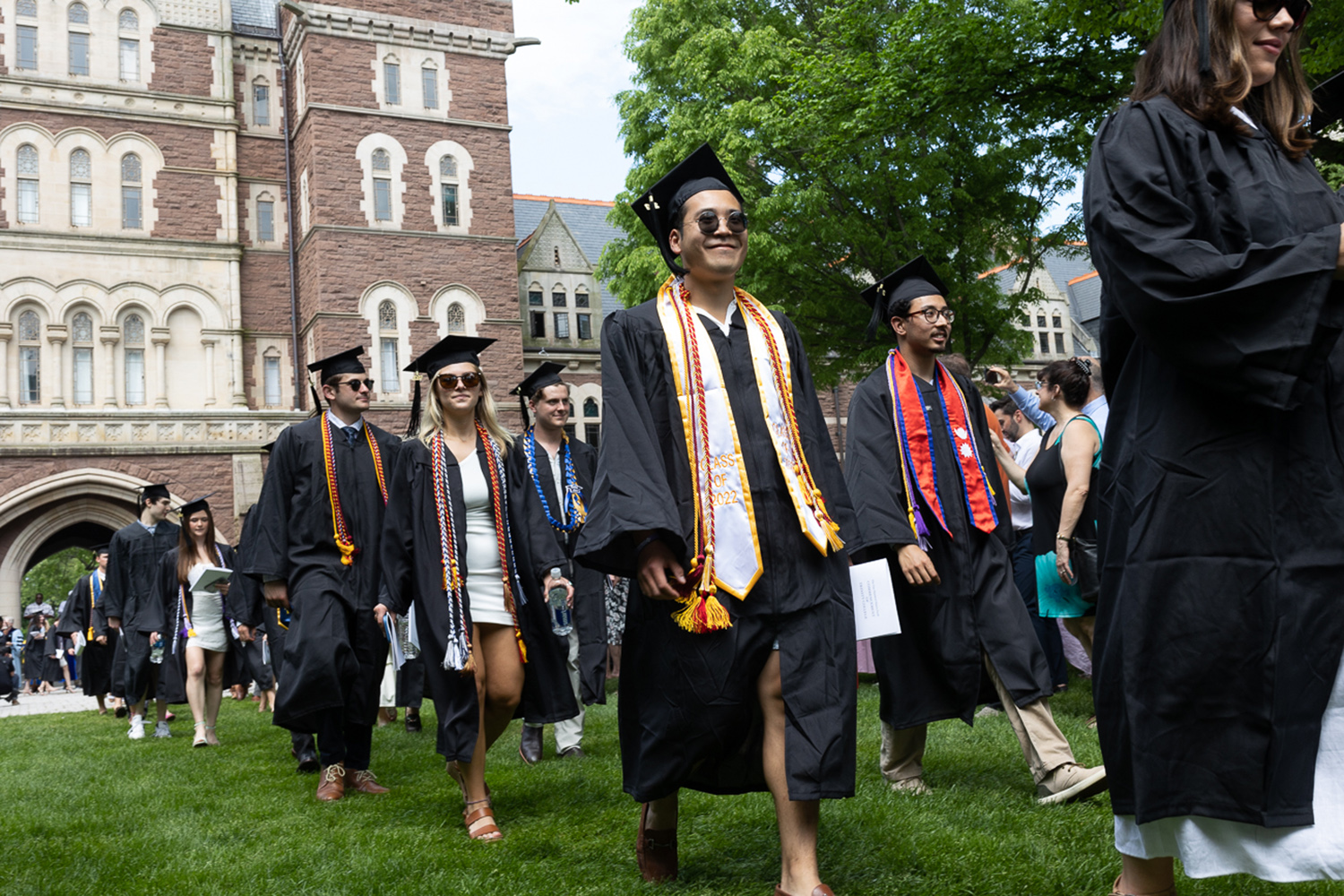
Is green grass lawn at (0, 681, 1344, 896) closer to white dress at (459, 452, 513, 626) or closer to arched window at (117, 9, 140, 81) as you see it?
white dress at (459, 452, 513, 626)

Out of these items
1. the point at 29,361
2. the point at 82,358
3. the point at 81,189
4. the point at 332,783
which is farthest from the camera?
the point at 81,189

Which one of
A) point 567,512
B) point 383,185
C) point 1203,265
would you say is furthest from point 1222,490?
point 383,185

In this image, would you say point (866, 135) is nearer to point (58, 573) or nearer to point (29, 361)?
point (29, 361)

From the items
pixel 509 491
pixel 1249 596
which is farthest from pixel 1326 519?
pixel 509 491

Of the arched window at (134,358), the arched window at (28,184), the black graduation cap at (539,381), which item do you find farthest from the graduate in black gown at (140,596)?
the arched window at (28,184)

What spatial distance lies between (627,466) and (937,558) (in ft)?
7.31

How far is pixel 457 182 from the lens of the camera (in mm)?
31172

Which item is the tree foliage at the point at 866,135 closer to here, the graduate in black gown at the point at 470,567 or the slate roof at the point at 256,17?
the graduate in black gown at the point at 470,567

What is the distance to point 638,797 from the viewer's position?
3.74m

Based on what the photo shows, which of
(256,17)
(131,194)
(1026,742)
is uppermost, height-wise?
(256,17)

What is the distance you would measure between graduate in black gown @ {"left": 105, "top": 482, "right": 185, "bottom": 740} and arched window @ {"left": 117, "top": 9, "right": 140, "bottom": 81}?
21.9 meters

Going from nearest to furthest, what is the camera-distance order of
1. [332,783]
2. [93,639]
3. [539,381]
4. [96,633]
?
[332,783]
[539,381]
[96,633]
[93,639]

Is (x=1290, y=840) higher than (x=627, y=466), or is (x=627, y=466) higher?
(x=627, y=466)

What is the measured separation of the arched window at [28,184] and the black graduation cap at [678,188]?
29263mm
